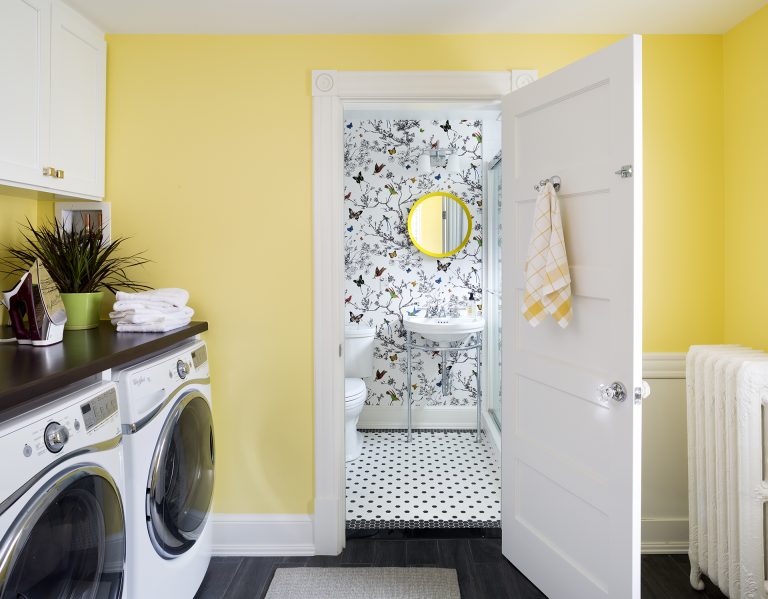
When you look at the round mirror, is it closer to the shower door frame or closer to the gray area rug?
the shower door frame

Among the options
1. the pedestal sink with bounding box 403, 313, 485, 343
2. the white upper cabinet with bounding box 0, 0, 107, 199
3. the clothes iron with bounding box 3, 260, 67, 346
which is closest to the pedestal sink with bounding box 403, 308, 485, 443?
the pedestal sink with bounding box 403, 313, 485, 343

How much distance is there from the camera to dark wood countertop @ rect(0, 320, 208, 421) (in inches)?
39.6

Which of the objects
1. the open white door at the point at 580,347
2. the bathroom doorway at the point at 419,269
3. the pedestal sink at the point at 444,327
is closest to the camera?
the open white door at the point at 580,347

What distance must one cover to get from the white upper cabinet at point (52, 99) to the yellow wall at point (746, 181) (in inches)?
106

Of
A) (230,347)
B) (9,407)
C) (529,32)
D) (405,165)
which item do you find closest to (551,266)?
(529,32)

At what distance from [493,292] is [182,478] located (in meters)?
2.40

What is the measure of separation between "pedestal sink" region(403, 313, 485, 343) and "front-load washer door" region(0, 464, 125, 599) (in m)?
2.17

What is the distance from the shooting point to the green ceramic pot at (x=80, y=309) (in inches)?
72.8

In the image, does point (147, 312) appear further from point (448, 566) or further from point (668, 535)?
point (668, 535)

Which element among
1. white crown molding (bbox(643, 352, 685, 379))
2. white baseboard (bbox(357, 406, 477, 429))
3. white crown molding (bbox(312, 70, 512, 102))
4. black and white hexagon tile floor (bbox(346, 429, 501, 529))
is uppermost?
white crown molding (bbox(312, 70, 512, 102))

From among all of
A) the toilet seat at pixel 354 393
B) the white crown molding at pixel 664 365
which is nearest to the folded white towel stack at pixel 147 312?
the toilet seat at pixel 354 393

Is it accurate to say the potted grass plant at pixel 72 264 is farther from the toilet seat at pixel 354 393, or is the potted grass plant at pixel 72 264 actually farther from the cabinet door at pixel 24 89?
the toilet seat at pixel 354 393

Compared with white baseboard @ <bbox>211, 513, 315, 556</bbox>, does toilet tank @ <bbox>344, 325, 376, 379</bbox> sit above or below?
above

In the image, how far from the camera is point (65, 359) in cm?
129
